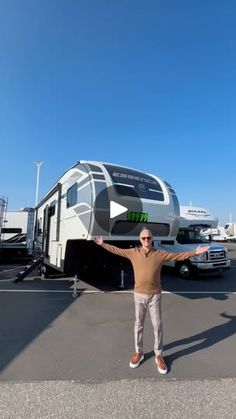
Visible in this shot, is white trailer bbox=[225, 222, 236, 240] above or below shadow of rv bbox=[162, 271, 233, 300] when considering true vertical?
above

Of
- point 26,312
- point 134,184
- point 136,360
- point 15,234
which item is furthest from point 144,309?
point 15,234

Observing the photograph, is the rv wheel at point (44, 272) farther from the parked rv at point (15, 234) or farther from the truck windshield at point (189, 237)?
the truck windshield at point (189, 237)

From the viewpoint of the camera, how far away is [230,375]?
14.0ft

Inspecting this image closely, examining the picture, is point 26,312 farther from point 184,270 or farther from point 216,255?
point 216,255

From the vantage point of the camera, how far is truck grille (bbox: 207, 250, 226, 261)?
1253 cm

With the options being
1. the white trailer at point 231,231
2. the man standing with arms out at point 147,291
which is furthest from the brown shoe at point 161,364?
the white trailer at point 231,231

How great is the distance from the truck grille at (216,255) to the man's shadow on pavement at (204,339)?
592cm

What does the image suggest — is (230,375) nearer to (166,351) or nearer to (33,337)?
(166,351)

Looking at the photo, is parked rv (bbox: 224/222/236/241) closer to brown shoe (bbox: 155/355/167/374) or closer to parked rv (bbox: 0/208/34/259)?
parked rv (bbox: 0/208/34/259)

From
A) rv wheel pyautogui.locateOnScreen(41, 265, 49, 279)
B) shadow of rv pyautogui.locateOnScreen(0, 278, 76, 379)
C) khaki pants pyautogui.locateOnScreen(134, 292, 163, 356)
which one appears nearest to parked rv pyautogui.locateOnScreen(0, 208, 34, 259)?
rv wheel pyautogui.locateOnScreen(41, 265, 49, 279)

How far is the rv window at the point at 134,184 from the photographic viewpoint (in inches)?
313

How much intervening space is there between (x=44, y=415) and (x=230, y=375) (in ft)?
7.64

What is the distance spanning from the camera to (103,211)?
7.41 metres

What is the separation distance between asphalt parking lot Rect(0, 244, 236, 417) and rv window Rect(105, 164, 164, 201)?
2.71 m
